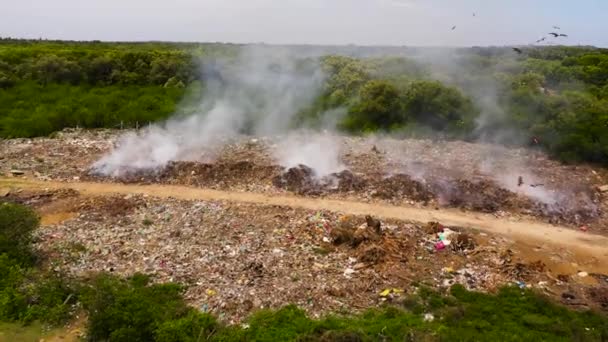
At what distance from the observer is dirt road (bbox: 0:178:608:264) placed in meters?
12.7

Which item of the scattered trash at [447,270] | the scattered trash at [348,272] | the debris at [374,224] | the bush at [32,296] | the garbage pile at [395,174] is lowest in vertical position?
the bush at [32,296]

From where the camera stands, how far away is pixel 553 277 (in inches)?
428

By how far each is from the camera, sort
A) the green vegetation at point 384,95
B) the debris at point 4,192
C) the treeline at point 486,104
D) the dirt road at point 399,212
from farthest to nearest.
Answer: the green vegetation at point 384,95
the treeline at point 486,104
the debris at point 4,192
the dirt road at point 399,212

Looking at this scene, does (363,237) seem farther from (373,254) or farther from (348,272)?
(348,272)

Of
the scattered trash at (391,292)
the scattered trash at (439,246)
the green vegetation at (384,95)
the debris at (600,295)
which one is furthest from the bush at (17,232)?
the debris at (600,295)

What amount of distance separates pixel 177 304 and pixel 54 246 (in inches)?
169

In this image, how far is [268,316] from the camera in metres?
9.07

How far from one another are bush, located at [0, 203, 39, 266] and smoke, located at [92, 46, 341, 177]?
5235mm

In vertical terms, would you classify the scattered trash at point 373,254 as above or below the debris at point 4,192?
above

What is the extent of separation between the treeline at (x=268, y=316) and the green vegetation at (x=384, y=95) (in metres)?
9.99

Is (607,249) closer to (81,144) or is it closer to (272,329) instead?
(272,329)

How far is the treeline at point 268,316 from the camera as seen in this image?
336 inches

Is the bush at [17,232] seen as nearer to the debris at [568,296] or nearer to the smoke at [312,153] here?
the smoke at [312,153]

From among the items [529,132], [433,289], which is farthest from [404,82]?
[433,289]
